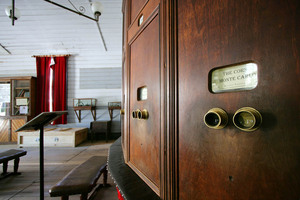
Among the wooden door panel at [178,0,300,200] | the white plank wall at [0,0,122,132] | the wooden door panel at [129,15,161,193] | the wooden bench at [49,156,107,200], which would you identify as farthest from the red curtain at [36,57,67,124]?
the wooden door panel at [178,0,300,200]

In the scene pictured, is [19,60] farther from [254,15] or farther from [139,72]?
[254,15]

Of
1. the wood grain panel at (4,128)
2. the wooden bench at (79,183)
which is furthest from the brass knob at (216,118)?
the wood grain panel at (4,128)

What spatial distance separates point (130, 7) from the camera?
3.61 ft

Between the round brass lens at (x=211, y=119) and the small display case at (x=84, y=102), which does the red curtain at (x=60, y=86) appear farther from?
the round brass lens at (x=211, y=119)

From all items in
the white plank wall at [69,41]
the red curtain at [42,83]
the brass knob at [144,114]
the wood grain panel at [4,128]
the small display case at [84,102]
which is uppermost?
the white plank wall at [69,41]

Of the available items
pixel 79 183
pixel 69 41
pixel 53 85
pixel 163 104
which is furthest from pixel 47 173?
pixel 69 41

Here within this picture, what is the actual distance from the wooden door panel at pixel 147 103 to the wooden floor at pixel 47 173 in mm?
1513

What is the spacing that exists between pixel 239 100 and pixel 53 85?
586cm

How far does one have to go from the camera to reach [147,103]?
30.6 inches

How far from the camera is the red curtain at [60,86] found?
16.6ft

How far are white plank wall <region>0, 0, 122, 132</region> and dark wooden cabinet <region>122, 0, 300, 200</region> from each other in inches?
163

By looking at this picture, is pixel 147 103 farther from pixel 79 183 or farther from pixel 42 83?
pixel 42 83

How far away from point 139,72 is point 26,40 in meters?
5.72

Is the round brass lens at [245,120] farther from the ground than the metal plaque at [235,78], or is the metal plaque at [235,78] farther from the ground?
the metal plaque at [235,78]
